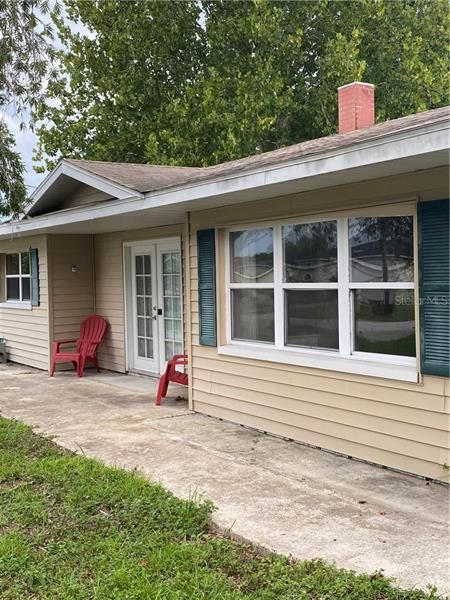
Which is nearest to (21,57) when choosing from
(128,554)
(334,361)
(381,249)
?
(381,249)

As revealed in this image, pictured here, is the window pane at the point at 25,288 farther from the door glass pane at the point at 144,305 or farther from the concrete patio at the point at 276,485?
the concrete patio at the point at 276,485

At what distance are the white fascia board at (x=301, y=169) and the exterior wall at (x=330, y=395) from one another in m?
0.49

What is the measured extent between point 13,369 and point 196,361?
16.8 feet

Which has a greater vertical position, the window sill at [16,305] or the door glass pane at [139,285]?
the door glass pane at [139,285]

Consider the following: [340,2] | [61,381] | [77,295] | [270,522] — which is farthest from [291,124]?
[270,522]

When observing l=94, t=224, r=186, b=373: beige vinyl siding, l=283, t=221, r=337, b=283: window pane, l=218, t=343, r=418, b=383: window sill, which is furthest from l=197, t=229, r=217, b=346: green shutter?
l=94, t=224, r=186, b=373: beige vinyl siding

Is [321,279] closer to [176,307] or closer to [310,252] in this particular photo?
[310,252]

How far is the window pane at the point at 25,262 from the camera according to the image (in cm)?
1084

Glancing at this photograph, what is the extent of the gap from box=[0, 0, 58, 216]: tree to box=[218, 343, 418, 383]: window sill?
4.18m

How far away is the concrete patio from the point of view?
125 inches

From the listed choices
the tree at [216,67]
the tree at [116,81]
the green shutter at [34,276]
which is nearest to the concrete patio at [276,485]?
the green shutter at [34,276]

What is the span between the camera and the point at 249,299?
600cm

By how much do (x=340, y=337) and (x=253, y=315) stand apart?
1237 millimetres

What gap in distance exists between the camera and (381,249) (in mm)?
4578
